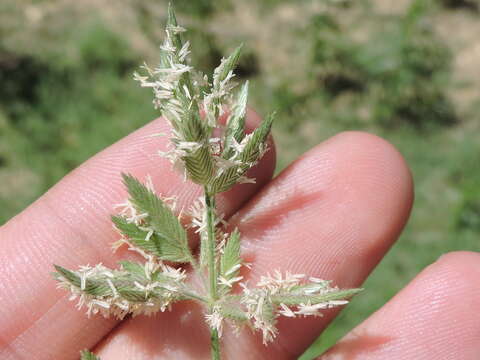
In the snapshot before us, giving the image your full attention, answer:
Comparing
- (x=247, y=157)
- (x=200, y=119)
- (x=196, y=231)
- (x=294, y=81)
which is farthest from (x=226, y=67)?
(x=294, y=81)

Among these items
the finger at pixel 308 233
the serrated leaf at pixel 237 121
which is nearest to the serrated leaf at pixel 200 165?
the serrated leaf at pixel 237 121

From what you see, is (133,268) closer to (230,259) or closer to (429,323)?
(230,259)

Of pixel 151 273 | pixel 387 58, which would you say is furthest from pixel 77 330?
pixel 387 58

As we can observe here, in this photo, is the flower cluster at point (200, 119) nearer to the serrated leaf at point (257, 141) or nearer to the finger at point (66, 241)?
the serrated leaf at point (257, 141)

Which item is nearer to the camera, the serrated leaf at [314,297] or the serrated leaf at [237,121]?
the serrated leaf at [314,297]

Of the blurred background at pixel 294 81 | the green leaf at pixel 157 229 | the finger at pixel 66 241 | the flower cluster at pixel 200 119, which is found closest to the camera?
the flower cluster at pixel 200 119
